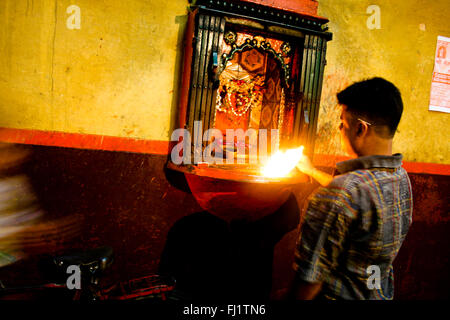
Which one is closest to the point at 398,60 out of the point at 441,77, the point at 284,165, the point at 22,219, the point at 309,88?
the point at 441,77

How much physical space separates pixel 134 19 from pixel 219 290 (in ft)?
9.40

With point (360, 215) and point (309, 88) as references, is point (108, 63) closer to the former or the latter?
point (309, 88)

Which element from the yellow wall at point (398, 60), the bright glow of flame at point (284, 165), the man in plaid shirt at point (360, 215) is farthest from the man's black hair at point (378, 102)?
the yellow wall at point (398, 60)

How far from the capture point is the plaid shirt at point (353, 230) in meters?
1.32

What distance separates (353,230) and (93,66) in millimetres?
2496

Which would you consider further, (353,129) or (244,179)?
(244,179)

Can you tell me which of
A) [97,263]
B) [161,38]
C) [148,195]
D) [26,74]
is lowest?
[97,263]

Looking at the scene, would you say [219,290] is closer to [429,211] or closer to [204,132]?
[204,132]

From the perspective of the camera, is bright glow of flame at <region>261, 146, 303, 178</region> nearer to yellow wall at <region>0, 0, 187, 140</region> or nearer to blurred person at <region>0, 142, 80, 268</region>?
yellow wall at <region>0, 0, 187, 140</region>

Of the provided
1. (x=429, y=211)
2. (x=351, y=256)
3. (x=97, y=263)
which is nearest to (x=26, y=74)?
(x=97, y=263)

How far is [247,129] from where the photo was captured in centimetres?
289

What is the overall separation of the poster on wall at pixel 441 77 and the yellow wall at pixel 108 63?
1.03m

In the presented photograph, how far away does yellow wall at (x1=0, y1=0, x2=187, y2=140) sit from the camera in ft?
7.96

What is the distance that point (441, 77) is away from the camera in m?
3.44
